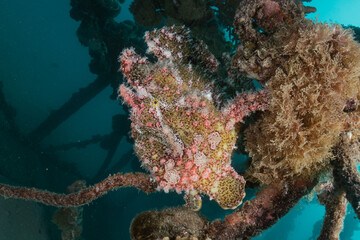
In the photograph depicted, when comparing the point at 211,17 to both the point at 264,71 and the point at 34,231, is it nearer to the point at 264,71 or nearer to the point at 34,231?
the point at 264,71

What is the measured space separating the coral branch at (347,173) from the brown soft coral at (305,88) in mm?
107

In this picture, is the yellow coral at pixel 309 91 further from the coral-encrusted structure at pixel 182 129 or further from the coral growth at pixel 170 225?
the coral growth at pixel 170 225

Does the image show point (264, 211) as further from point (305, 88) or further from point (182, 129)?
point (305, 88)

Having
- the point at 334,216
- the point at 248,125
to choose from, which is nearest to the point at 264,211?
the point at 334,216

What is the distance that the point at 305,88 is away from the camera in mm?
2277

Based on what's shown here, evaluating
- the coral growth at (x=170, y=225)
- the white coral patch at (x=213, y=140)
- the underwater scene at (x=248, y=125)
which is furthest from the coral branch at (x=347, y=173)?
the coral growth at (x=170, y=225)

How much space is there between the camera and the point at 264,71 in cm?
262

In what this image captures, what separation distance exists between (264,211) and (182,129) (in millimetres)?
1407

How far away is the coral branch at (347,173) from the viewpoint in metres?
2.11

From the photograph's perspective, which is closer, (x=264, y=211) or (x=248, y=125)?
(x=264, y=211)

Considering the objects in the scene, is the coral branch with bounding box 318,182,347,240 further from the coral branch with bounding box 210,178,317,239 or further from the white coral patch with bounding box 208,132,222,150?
the white coral patch with bounding box 208,132,222,150

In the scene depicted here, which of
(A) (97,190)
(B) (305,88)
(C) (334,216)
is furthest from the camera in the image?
(A) (97,190)

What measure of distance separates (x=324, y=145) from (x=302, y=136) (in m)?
0.25

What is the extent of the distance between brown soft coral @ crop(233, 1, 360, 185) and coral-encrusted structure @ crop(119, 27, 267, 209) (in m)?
0.30
